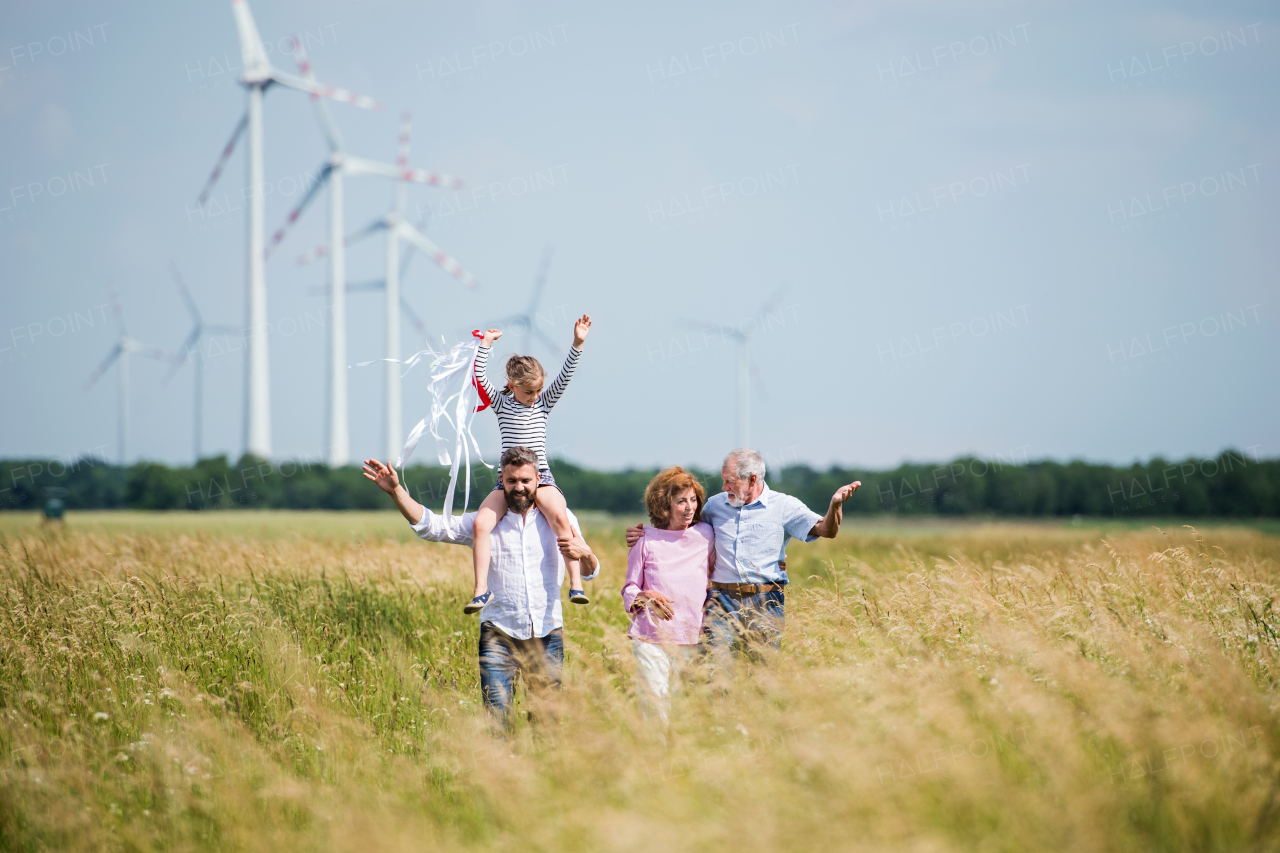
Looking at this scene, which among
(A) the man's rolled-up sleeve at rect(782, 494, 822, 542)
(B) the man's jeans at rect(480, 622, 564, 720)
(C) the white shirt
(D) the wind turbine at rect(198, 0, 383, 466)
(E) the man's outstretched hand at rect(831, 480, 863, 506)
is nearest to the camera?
(B) the man's jeans at rect(480, 622, 564, 720)

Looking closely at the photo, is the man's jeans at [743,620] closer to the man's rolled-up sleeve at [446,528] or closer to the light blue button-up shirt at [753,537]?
the light blue button-up shirt at [753,537]

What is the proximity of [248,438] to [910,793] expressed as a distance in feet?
148

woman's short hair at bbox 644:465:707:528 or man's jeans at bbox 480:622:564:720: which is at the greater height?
woman's short hair at bbox 644:465:707:528

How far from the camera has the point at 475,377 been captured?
682 cm

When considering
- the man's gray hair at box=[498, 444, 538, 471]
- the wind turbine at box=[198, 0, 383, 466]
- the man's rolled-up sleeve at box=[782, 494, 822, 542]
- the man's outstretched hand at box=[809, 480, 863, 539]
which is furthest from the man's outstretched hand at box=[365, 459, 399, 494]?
the wind turbine at box=[198, 0, 383, 466]

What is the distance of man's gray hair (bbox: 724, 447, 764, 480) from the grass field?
50.7 inches

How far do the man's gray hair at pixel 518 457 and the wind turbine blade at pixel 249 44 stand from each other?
140ft

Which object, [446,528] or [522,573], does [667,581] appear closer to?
[522,573]

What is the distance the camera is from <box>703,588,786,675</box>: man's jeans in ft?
20.2

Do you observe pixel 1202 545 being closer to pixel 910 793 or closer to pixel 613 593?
pixel 613 593

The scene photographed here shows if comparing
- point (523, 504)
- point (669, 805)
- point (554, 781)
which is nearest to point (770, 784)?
point (669, 805)

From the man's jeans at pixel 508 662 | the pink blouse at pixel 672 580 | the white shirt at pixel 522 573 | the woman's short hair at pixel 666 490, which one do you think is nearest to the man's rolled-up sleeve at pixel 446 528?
the white shirt at pixel 522 573

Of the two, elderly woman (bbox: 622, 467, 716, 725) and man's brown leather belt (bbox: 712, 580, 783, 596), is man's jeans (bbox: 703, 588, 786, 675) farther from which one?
elderly woman (bbox: 622, 467, 716, 725)

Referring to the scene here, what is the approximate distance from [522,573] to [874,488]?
3653 inches
